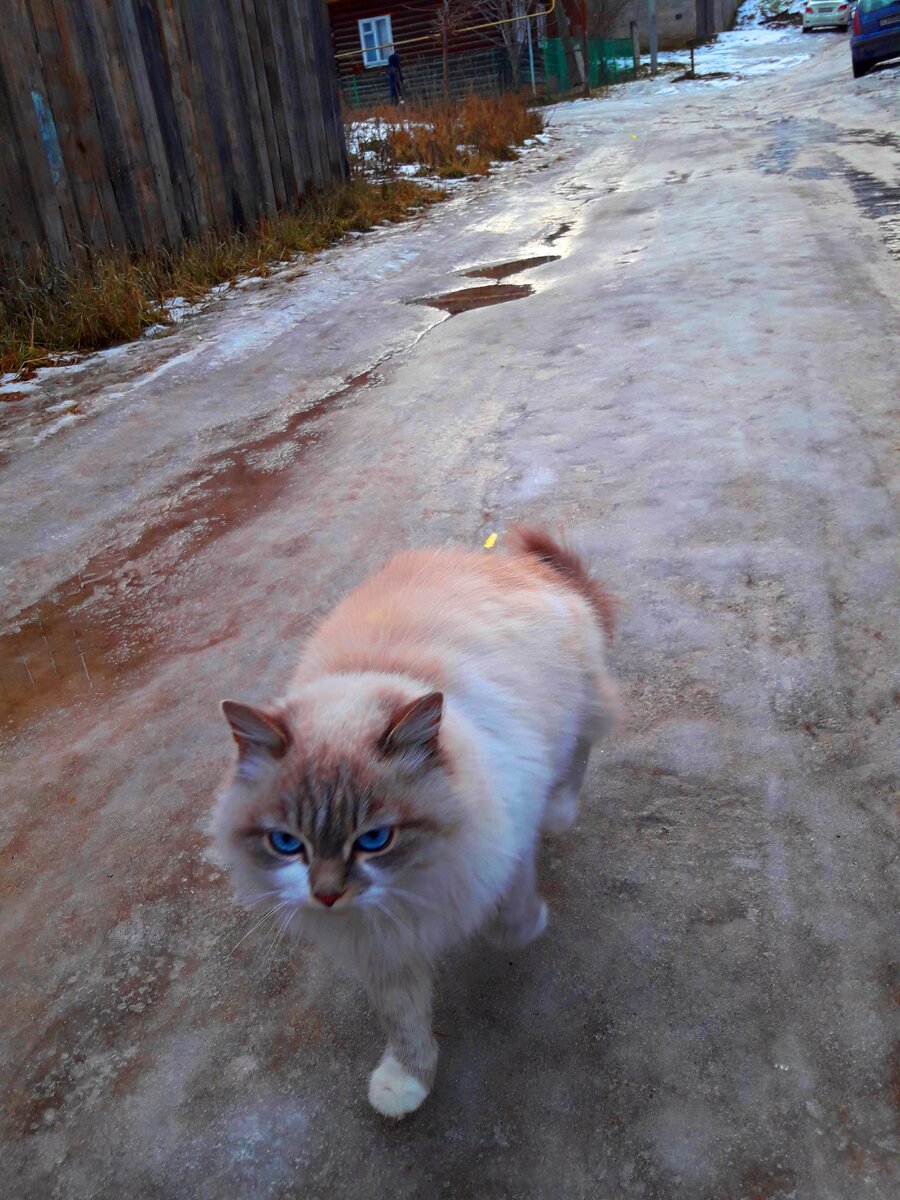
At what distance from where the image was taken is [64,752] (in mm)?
2748

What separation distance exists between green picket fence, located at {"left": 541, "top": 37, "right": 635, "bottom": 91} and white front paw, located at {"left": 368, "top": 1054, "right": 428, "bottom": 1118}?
30289 mm

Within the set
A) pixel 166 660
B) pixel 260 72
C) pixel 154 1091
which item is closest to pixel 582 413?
pixel 166 660

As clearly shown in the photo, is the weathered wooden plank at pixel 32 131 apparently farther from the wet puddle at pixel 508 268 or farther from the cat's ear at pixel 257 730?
the cat's ear at pixel 257 730

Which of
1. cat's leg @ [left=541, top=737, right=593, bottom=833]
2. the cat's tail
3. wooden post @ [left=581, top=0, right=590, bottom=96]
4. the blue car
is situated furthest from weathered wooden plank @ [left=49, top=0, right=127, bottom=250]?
wooden post @ [left=581, top=0, right=590, bottom=96]

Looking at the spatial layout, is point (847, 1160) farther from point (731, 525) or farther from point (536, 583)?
point (731, 525)

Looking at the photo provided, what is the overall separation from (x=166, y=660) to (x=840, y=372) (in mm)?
3445

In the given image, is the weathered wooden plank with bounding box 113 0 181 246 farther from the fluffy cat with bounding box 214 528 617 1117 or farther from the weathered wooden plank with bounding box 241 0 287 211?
the fluffy cat with bounding box 214 528 617 1117

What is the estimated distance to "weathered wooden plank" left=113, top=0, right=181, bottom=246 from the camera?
285 inches

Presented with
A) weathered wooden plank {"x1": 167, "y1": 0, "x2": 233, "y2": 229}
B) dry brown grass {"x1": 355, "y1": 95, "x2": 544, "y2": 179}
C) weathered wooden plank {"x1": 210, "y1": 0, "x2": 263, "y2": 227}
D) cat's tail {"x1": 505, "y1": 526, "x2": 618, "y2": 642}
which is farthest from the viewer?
dry brown grass {"x1": 355, "y1": 95, "x2": 544, "y2": 179}

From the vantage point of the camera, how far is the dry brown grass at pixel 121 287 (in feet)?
20.6

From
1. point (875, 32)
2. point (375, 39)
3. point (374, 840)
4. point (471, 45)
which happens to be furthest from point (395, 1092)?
point (375, 39)

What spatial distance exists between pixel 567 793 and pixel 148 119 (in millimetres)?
7687

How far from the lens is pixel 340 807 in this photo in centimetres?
144

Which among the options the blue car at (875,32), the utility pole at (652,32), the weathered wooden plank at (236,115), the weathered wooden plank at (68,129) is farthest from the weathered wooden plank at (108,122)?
the utility pole at (652,32)
